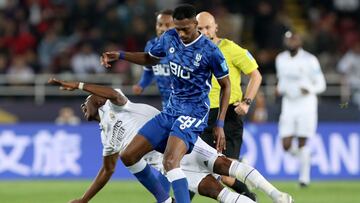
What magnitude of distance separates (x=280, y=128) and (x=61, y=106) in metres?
5.03

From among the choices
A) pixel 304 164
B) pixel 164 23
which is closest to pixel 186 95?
pixel 164 23

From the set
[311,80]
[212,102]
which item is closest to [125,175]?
[311,80]

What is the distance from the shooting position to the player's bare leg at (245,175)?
10.8m

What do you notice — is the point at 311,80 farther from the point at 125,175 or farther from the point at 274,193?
the point at 274,193

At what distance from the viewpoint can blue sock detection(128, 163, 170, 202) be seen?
11.7 meters

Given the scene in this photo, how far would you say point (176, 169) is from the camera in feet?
34.7

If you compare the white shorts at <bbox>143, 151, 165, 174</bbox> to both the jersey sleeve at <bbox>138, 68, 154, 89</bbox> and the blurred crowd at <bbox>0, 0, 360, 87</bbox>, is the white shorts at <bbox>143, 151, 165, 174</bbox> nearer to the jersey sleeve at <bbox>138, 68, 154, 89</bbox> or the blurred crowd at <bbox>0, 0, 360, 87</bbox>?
the jersey sleeve at <bbox>138, 68, 154, 89</bbox>

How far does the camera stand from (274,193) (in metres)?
10.8

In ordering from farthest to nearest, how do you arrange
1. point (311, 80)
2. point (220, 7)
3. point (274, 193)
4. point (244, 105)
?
1. point (220, 7)
2. point (311, 80)
3. point (244, 105)
4. point (274, 193)

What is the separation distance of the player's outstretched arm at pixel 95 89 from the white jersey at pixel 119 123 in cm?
15

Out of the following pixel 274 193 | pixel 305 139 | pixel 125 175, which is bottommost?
pixel 125 175

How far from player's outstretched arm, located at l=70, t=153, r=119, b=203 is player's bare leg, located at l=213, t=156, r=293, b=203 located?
1.26 meters

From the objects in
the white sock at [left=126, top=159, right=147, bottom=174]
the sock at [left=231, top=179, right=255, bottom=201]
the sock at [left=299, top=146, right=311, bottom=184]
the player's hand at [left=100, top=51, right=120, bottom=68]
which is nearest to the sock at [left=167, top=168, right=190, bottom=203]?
the white sock at [left=126, top=159, right=147, bottom=174]

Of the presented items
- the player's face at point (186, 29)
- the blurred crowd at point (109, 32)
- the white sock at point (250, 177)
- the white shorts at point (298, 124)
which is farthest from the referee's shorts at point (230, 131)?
the blurred crowd at point (109, 32)
